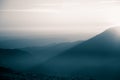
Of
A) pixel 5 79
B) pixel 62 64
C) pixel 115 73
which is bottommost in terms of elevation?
pixel 5 79

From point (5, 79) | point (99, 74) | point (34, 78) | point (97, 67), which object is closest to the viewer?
point (5, 79)

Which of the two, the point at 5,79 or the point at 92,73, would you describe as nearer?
the point at 5,79

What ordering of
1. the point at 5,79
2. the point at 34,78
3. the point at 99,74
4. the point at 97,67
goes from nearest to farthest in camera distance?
the point at 5,79, the point at 34,78, the point at 99,74, the point at 97,67

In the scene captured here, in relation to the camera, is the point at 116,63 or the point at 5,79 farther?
the point at 116,63

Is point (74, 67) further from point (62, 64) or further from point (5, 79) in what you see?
point (5, 79)

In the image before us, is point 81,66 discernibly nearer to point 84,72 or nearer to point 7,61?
point 84,72

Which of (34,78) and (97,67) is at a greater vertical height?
(97,67)

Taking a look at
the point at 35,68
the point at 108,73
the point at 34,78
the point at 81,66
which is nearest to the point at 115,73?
the point at 108,73

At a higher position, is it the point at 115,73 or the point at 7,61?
the point at 7,61

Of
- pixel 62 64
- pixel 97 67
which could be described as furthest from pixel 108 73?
pixel 62 64
